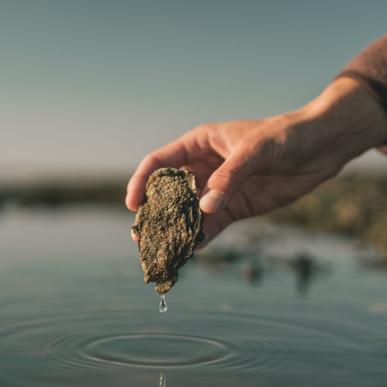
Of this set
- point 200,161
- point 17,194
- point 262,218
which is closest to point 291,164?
point 200,161

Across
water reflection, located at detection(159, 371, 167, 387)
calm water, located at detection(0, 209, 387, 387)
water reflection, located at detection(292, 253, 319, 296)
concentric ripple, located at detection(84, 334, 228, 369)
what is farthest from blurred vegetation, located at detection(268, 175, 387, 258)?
water reflection, located at detection(159, 371, 167, 387)

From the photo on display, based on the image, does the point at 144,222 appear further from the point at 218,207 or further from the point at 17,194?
the point at 17,194

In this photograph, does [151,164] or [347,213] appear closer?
[151,164]

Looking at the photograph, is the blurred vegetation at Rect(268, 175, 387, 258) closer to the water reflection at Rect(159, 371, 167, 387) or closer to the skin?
Answer: the skin

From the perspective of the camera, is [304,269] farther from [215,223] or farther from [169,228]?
[169,228]

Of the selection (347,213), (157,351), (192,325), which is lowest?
(157,351)

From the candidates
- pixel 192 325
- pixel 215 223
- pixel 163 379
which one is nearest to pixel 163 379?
pixel 163 379
